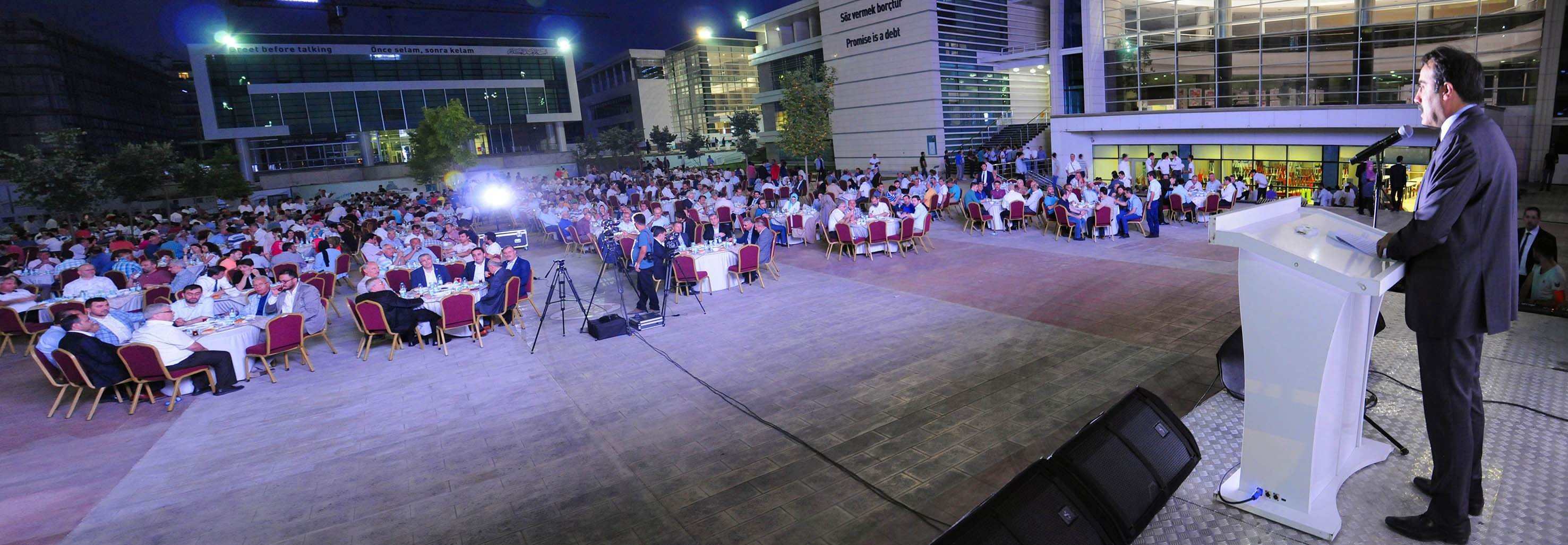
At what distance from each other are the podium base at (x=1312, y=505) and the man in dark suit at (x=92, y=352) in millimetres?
9714

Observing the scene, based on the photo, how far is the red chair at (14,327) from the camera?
9867mm

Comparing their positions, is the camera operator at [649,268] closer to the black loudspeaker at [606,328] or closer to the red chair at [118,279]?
the black loudspeaker at [606,328]

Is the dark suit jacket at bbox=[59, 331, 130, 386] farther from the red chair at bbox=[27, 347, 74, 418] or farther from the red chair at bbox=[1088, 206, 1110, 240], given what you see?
the red chair at bbox=[1088, 206, 1110, 240]

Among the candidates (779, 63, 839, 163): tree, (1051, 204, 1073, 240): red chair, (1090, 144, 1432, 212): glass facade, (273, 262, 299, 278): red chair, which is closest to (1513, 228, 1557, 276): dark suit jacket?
(1051, 204, 1073, 240): red chair

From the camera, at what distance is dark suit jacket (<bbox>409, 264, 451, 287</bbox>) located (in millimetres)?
9875

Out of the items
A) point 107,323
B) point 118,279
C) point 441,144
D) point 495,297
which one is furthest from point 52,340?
point 441,144

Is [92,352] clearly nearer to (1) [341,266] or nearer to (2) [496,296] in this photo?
(2) [496,296]

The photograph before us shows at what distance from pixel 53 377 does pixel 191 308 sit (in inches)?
53.3

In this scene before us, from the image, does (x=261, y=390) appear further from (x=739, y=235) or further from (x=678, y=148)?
(x=678, y=148)

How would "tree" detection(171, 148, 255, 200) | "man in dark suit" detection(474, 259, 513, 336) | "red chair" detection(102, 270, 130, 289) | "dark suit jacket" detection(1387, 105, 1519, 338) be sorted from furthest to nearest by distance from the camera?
1. "tree" detection(171, 148, 255, 200)
2. "red chair" detection(102, 270, 130, 289)
3. "man in dark suit" detection(474, 259, 513, 336)
4. "dark suit jacket" detection(1387, 105, 1519, 338)

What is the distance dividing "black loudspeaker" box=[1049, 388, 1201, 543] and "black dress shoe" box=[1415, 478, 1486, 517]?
1.00m

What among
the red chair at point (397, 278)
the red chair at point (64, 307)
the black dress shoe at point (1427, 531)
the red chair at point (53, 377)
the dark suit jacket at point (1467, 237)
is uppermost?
the dark suit jacket at point (1467, 237)

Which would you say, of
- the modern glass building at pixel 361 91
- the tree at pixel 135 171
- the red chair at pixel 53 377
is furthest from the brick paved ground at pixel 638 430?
the modern glass building at pixel 361 91

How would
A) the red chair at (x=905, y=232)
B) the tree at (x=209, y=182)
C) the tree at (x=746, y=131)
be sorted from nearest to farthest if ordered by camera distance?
the red chair at (x=905, y=232), the tree at (x=209, y=182), the tree at (x=746, y=131)
